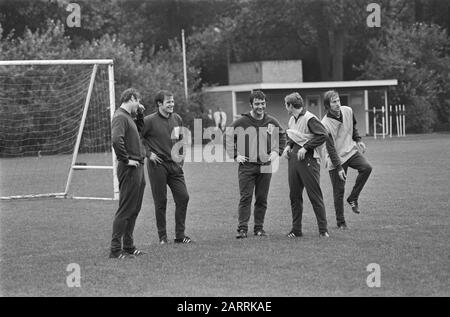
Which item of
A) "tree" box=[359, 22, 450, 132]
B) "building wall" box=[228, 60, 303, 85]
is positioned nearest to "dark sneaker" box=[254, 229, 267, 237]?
"building wall" box=[228, 60, 303, 85]

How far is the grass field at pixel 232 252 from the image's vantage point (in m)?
7.54

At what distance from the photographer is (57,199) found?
677 inches

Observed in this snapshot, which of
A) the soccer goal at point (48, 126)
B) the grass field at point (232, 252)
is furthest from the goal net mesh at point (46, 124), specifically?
the grass field at point (232, 252)

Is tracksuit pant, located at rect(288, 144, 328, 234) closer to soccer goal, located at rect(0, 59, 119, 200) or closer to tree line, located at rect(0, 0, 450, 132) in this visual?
soccer goal, located at rect(0, 59, 119, 200)

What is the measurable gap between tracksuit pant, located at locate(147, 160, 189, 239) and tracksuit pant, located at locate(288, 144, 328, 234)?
61.7 inches

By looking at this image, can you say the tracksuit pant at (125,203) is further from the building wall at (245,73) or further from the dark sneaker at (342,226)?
the building wall at (245,73)

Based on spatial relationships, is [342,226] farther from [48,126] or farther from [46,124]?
[48,126]

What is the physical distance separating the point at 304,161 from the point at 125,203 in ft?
9.05

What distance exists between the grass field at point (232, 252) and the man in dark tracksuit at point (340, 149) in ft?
1.51

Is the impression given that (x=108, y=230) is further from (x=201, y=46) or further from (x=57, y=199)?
(x=201, y=46)

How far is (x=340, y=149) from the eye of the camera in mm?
12062

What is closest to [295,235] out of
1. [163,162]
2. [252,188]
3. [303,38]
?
[252,188]

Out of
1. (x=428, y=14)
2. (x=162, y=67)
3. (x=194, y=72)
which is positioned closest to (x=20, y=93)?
(x=162, y=67)

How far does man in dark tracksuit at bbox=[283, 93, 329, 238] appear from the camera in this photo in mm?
10695
